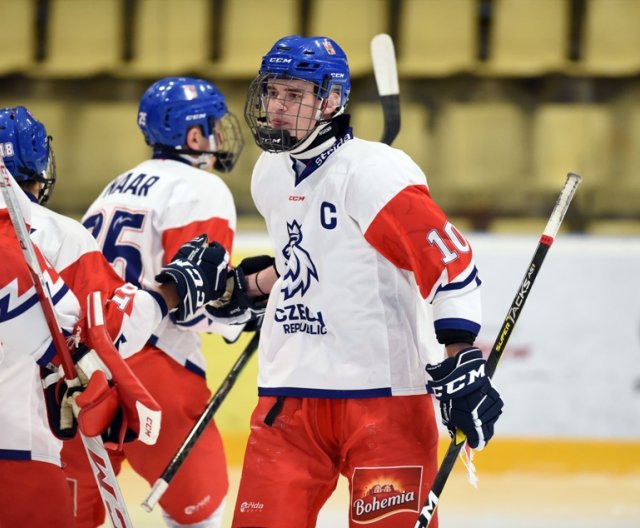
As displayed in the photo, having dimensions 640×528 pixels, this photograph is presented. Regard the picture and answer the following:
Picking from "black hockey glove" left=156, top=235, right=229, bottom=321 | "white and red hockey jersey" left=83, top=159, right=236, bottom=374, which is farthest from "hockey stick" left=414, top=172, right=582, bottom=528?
"white and red hockey jersey" left=83, top=159, right=236, bottom=374

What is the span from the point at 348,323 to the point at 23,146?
823mm

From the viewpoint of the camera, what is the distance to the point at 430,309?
264 cm

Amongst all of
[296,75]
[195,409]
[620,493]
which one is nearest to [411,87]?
[620,493]

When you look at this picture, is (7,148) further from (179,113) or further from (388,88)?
(388,88)

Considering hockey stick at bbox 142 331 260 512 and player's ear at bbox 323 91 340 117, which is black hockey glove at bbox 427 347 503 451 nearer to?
player's ear at bbox 323 91 340 117

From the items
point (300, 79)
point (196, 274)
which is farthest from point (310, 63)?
point (196, 274)

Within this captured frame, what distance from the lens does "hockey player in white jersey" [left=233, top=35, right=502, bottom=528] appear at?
243 cm

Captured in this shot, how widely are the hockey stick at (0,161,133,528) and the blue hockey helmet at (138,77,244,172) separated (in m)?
1.12

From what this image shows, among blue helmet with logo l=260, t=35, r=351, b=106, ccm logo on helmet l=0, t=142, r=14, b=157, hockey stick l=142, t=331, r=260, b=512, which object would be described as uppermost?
blue helmet with logo l=260, t=35, r=351, b=106

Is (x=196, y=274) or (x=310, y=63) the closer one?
(x=310, y=63)

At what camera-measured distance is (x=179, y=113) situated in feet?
11.3

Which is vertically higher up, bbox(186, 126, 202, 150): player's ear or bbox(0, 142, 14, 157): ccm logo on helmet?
bbox(0, 142, 14, 157): ccm logo on helmet

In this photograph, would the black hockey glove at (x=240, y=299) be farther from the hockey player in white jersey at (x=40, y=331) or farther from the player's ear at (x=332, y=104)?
the player's ear at (x=332, y=104)

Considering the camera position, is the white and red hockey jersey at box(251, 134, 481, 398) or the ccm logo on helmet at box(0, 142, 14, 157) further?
the ccm logo on helmet at box(0, 142, 14, 157)
